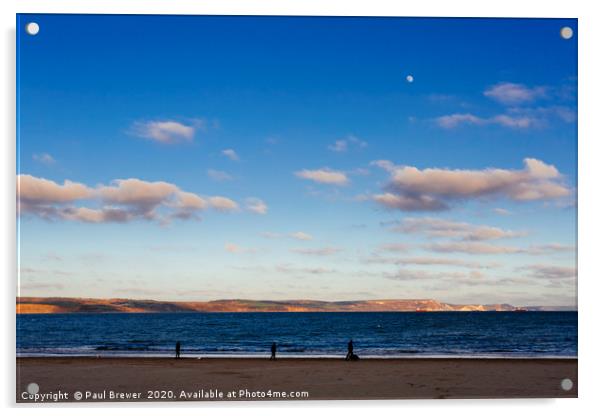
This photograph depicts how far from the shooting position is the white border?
934 centimetres

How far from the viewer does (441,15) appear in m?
9.89

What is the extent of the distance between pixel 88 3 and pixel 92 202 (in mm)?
3115

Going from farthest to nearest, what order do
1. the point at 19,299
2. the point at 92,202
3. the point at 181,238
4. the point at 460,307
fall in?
the point at 460,307 → the point at 181,238 → the point at 92,202 → the point at 19,299

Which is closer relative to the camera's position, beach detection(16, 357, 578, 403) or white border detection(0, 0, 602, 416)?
white border detection(0, 0, 602, 416)

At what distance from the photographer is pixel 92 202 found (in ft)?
37.1

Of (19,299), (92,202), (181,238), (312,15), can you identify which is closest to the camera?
(19,299)

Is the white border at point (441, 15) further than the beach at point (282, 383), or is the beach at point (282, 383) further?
the beach at point (282, 383)

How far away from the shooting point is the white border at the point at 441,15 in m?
9.34

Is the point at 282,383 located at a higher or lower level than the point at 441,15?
lower

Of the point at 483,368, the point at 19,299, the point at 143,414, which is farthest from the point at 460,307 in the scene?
the point at 19,299

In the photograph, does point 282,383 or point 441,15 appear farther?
point 282,383
